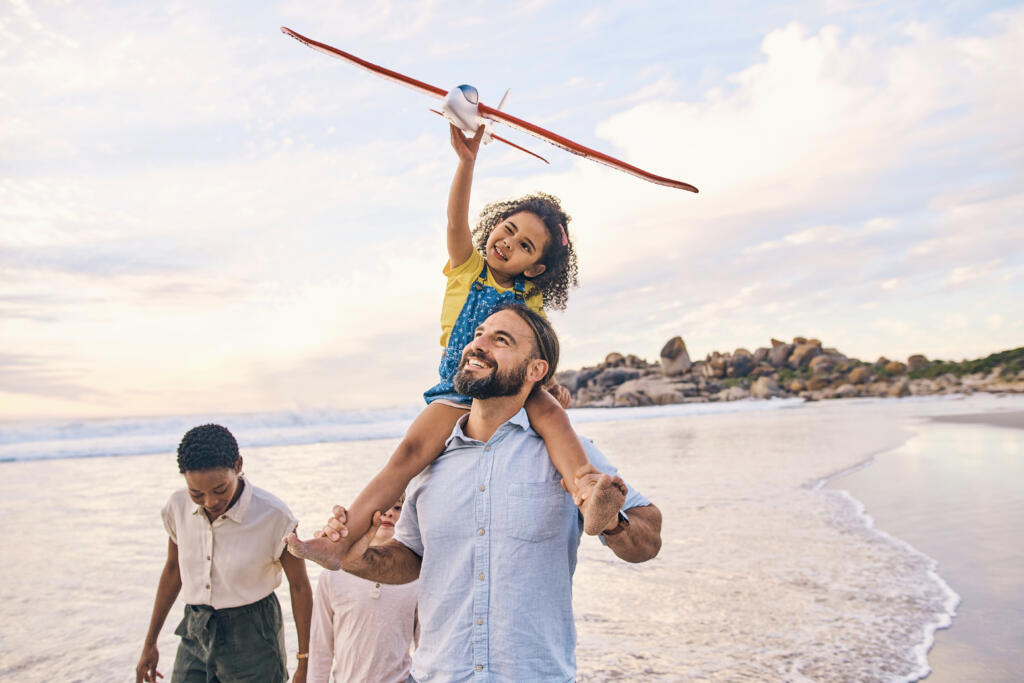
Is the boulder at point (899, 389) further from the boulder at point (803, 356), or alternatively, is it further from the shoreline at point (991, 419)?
the shoreline at point (991, 419)

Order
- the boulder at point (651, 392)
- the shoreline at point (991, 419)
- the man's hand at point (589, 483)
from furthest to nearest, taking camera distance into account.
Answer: the boulder at point (651, 392)
the shoreline at point (991, 419)
the man's hand at point (589, 483)

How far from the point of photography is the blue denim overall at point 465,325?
297 centimetres

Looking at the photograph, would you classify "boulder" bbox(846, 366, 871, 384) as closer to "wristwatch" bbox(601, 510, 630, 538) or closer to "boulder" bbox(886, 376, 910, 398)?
"boulder" bbox(886, 376, 910, 398)

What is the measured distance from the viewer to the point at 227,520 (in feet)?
13.1

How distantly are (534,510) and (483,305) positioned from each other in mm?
1002

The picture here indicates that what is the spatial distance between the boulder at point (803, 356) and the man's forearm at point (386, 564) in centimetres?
6859

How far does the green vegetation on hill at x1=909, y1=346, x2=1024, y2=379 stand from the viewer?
193ft

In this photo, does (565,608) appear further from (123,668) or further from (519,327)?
(123,668)

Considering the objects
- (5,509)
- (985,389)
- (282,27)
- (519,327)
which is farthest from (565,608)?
(985,389)

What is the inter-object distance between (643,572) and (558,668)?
5697 millimetres

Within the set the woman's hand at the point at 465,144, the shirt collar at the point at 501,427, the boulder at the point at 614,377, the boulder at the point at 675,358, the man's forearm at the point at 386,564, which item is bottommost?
the man's forearm at the point at 386,564

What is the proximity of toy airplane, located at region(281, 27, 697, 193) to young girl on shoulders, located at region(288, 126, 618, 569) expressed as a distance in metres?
0.11

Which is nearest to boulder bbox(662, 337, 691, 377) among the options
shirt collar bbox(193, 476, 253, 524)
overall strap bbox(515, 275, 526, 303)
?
shirt collar bbox(193, 476, 253, 524)

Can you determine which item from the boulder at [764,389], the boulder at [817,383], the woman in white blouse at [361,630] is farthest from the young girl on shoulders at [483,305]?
the boulder at [817,383]
